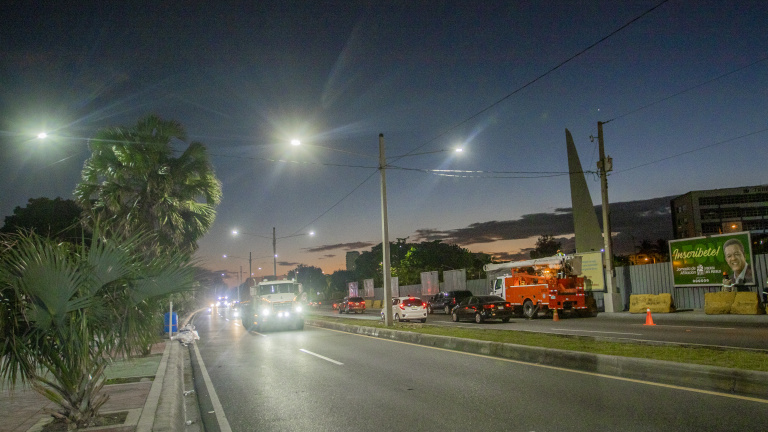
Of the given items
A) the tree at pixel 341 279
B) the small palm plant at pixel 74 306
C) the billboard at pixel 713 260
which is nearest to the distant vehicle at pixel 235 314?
the billboard at pixel 713 260

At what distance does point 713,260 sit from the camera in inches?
965

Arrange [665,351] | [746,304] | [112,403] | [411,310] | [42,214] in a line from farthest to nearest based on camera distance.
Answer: [42,214] → [411,310] → [746,304] → [665,351] → [112,403]

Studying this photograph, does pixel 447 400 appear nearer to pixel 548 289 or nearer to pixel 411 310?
pixel 411 310

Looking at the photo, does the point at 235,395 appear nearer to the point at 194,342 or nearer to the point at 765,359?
the point at 765,359

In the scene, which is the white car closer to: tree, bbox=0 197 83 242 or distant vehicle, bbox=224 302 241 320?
distant vehicle, bbox=224 302 241 320

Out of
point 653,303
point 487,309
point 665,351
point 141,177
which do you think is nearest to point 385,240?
point 487,309

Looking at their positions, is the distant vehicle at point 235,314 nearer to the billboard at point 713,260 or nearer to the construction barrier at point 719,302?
the billboard at point 713,260

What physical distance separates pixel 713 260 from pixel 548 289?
7.83 m

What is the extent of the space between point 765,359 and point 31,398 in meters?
12.1

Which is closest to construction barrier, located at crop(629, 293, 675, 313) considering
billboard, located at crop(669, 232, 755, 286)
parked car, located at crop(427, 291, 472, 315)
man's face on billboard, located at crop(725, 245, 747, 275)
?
billboard, located at crop(669, 232, 755, 286)

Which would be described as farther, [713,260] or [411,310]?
[411,310]

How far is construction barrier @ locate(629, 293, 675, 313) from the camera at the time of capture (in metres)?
25.1

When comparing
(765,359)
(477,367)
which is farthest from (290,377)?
(765,359)

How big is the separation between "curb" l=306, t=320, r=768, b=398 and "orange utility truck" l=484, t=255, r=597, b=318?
1301 cm
